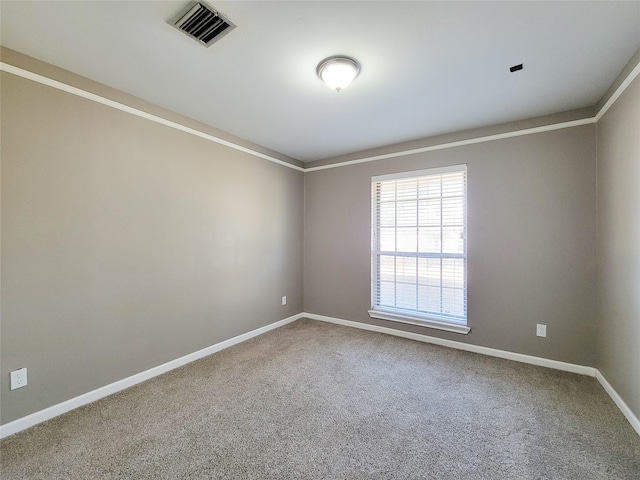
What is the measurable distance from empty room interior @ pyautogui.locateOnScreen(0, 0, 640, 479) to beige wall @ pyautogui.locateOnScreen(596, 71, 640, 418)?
0.08ft

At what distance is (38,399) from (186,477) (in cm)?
135

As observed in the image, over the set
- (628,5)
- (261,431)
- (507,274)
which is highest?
(628,5)

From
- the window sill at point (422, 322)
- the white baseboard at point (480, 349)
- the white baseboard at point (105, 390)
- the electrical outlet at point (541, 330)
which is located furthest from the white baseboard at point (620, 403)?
the white baseboard at point (105, 390)

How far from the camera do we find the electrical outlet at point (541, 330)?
9.09 feet

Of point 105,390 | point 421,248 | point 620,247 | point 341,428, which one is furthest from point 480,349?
point 105,390

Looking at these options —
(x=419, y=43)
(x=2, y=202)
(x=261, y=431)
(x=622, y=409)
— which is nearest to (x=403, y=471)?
(x=261, y=431)

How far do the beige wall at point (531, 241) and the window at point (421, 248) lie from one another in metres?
0.12

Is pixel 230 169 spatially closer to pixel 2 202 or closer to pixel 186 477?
pixel 2 202

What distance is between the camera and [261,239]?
3738 mm

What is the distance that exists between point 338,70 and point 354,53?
147 mm

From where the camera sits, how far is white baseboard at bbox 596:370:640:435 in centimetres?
182

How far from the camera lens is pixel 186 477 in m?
1.47

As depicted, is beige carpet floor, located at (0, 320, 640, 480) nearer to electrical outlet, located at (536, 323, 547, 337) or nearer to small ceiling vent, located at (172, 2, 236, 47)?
electrical outlet, located at (536, 323, 547, 337)

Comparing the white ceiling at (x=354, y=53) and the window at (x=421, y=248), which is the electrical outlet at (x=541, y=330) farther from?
the white ceiling at (x=354, y=53)
